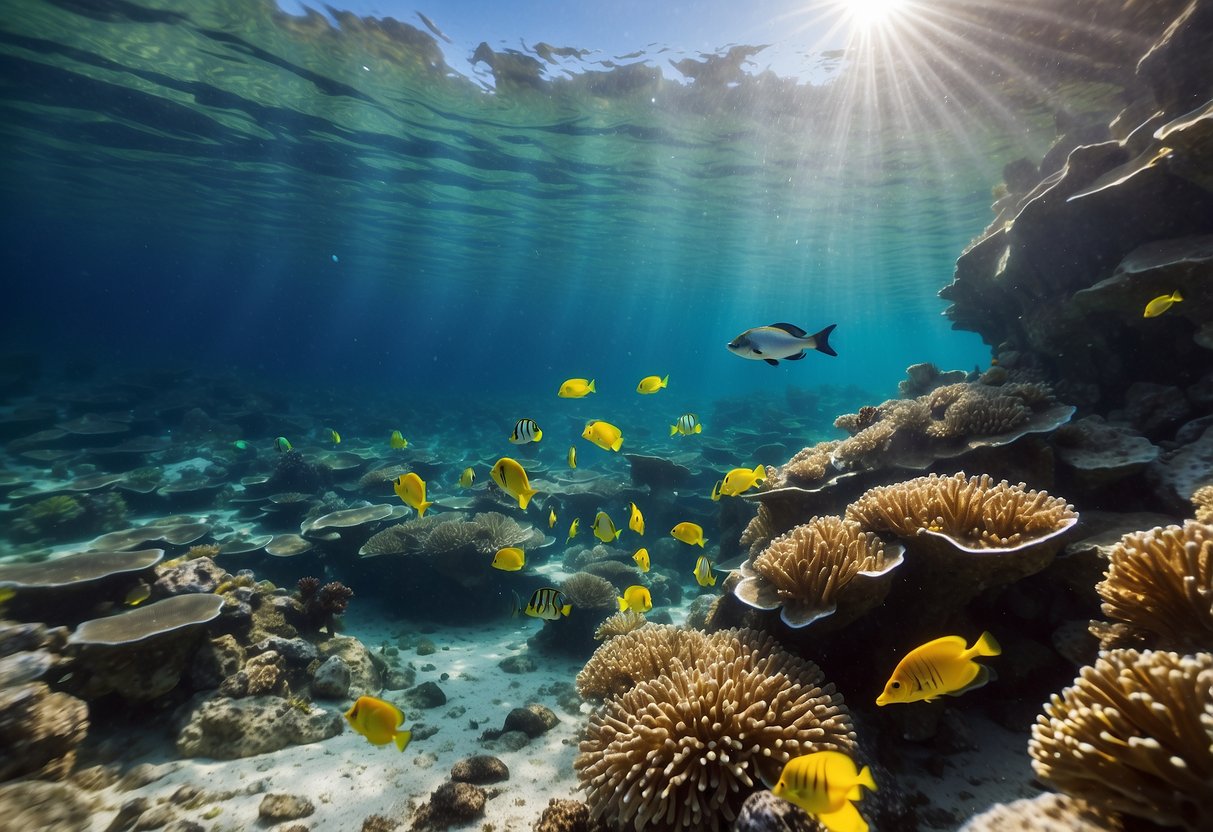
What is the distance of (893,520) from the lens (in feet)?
12.6

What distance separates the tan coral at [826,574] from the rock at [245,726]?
4.65m

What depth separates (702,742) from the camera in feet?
9.45

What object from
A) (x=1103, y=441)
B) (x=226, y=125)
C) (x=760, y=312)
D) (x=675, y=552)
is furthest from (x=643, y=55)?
(x=760, y=312)

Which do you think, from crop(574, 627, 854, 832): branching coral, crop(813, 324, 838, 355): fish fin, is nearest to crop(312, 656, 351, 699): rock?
crop(574, 627, 854, 832): branching coral

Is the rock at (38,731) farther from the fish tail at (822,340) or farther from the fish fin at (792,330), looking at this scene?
the fish tail at (822,340)

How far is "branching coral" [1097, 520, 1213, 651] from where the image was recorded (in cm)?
244

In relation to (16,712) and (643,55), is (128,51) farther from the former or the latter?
(16,712)

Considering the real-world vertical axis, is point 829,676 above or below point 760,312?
below

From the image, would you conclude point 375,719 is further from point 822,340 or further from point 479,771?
point 822,340

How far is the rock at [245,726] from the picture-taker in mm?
4902

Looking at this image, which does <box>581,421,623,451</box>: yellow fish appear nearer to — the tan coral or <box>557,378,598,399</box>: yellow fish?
<box>557,378,598,399</box>: yellow fish

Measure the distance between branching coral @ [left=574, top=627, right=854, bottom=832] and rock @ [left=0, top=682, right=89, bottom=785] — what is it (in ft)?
14.8

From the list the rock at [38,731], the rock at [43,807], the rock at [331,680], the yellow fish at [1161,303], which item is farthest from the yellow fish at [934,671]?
the rock at [38,731]

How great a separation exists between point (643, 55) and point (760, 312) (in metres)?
65.2
